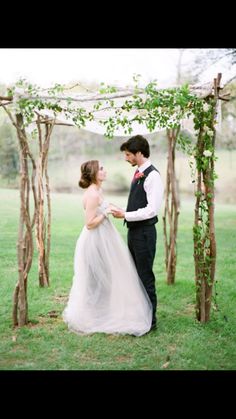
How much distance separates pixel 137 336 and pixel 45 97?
1.90 meters

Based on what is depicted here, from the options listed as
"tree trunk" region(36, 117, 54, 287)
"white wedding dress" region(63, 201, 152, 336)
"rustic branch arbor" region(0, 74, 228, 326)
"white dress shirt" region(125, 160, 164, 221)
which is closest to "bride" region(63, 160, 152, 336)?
"white wedding dress" region(63, 201, 152, 336)

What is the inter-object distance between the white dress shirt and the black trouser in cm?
14

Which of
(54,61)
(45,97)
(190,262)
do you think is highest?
(54,61)

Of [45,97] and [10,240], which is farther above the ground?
[45,97]

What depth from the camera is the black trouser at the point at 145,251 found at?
3809mm

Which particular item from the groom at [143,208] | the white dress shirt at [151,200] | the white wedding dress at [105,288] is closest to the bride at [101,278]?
the white wedding dress at [105,288]

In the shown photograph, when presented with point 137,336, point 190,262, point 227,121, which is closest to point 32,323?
point 137,336

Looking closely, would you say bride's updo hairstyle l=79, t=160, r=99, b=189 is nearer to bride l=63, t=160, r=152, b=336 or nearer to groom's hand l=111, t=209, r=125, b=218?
bride l=63, t=160, r=152, b=336

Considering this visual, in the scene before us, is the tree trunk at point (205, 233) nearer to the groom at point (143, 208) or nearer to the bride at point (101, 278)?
the groom at point (143, 208)

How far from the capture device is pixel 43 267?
543 cm

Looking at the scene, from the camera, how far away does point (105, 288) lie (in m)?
4.02

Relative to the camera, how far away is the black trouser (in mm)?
3809
